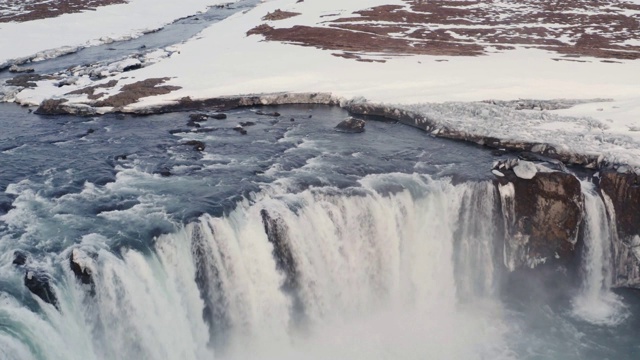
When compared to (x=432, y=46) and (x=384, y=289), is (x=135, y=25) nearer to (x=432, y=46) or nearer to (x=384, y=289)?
(x=432, y=46)

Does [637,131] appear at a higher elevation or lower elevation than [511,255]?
higher

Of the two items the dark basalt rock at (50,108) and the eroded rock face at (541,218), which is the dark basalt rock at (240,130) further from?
the eroded rock face at (541,218)

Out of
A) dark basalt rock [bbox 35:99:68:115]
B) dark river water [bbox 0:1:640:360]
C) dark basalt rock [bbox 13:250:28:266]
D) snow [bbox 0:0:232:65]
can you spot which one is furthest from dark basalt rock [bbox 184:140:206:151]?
snow [bbox 0:0:232:65]

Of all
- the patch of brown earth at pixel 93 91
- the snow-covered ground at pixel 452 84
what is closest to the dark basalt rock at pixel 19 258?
the snow-covered ground at pixel 452 84

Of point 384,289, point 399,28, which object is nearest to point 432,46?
point 399,28

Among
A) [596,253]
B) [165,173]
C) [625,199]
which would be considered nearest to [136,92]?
[165,173]

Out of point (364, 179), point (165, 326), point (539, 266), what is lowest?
point (539, 266)
